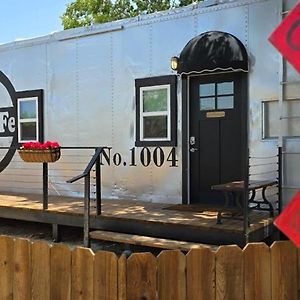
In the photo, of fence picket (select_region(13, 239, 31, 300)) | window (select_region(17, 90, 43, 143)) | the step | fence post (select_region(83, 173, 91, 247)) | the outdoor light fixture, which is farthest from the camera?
window (select_region(17, 90, 43, 143))

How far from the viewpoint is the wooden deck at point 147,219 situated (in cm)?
464

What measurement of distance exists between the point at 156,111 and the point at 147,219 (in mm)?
2019

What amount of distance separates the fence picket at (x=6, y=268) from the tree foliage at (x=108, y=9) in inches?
624

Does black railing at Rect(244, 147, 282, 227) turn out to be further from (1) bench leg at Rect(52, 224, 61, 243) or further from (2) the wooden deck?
(1) bench leg at Rect(52, 224, 61, 243)

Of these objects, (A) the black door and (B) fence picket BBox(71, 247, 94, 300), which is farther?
(A) the black door

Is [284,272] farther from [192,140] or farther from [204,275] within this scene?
[192,140]

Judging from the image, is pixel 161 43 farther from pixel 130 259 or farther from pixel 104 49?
pixel 130 259

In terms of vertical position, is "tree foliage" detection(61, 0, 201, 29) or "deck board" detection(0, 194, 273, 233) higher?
"tree foliage" detection(61, 0, 201, 29)

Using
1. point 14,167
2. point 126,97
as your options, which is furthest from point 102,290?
point 14,167

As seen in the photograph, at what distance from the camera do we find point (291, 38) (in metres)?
1.77

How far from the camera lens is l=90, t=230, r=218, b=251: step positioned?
4.50 m

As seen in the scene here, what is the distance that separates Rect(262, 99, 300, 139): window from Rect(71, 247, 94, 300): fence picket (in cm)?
332

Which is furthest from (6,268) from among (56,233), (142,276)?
(56,233)

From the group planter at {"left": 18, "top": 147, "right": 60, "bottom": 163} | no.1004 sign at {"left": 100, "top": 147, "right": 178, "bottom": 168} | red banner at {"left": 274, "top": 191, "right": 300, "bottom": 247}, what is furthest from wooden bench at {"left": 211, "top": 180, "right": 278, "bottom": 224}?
red banner at {"left": 274, "top": 191, "right": 300, "bottom": 247}
